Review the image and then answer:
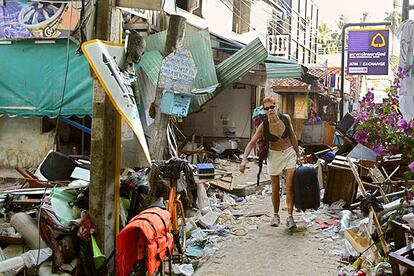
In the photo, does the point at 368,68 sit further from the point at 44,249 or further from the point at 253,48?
the point at 44,249

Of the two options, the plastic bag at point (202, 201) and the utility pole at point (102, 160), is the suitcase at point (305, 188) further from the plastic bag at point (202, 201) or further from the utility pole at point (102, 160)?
the utility pole at point (102, 160)

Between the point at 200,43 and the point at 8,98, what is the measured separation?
4.47 metres

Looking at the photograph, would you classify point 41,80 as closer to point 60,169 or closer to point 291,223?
point 60,169

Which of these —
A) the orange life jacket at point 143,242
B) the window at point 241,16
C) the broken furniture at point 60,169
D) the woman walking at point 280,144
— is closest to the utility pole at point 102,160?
the orange life jacket at point 143,242

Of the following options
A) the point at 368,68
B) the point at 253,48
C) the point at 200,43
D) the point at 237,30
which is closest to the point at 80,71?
the point at 200,43

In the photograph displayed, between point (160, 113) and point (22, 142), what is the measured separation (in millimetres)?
4859

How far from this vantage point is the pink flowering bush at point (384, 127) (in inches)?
311

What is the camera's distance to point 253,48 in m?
9.93

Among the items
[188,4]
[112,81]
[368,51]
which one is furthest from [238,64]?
[368,51]

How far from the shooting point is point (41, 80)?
9688mm

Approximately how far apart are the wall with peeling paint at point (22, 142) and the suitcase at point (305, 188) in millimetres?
6147

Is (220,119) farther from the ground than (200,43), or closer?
closer

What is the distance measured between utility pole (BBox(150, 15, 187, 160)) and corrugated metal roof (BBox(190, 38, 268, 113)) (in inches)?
94.9

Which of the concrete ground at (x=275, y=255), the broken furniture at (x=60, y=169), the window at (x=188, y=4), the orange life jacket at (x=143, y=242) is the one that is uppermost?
the window at (x=188, y=4)
